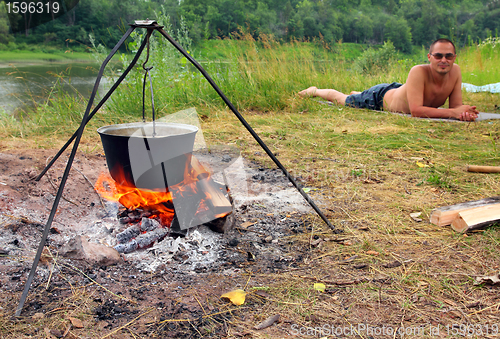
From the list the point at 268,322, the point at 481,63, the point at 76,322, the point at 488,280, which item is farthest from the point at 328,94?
the point at 481,63

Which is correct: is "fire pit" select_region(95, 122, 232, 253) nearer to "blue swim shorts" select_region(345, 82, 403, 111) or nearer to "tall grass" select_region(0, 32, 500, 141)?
"tall grass" select_region(0, 32, 500, 141)

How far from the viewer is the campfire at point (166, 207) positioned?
174 cm

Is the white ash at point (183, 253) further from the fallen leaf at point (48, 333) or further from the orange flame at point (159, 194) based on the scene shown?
the fallen leaf at point (48, 333)

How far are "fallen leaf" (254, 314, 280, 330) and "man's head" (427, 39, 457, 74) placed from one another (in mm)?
4329

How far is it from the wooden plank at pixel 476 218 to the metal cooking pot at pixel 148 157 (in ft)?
5.28

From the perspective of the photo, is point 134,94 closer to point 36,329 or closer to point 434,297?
point 36,329

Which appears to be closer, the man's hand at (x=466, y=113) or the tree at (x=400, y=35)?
the man's hand at (x=466, y=113)

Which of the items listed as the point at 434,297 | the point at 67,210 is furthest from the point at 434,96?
the point at 67,210

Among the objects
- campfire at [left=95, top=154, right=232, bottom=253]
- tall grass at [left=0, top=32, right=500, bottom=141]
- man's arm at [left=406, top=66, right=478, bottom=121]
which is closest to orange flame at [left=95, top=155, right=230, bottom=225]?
campfire at [left=95, top=154, right=232, bottom=253]

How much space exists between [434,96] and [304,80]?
7.85 feet

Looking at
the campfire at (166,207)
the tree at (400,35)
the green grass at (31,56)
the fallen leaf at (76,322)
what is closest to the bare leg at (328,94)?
the campfire at (166,207)

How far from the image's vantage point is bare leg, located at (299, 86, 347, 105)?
5520 millimetres

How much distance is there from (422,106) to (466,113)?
538mm

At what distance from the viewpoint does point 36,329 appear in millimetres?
1054
